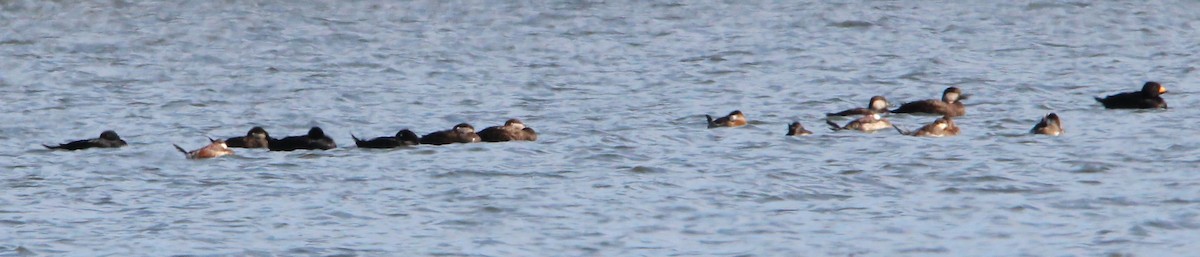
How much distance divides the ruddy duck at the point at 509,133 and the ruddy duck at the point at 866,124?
2399 mm

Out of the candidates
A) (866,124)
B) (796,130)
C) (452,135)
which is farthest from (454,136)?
(866,124)

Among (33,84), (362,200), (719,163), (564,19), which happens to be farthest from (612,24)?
(362,200)

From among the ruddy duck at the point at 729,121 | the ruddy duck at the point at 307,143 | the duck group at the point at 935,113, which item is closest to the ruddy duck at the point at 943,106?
the duck group at the point at 935,113

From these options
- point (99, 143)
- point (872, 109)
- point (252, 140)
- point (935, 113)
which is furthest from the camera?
point (872, 109)

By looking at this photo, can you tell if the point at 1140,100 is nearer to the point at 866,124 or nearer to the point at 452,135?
the point at 866,124

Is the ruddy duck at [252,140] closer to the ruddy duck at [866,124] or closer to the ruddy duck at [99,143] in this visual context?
Result: the ruddy duck at [99,143]

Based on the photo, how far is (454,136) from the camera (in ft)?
55.7

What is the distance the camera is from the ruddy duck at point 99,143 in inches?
659

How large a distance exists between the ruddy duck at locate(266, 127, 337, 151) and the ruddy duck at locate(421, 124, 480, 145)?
706 millimetres

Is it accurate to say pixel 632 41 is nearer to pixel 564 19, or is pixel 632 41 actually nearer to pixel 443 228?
pixel 564 19

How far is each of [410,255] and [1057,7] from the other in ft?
71.1

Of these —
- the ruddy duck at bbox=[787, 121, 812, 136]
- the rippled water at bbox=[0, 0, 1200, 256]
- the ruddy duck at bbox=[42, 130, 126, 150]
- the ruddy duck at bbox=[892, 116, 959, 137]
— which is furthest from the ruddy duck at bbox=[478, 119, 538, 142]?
the ruddy duck at bbox=[892, 116, 959, 137]

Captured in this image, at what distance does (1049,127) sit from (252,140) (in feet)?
19.5

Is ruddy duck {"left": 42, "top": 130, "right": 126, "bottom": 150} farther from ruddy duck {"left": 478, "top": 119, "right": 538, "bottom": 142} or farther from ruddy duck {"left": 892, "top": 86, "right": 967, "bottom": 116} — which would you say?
ruddy duck {"left": 892, "top": 86, "right": 967, "bottom": 116}
